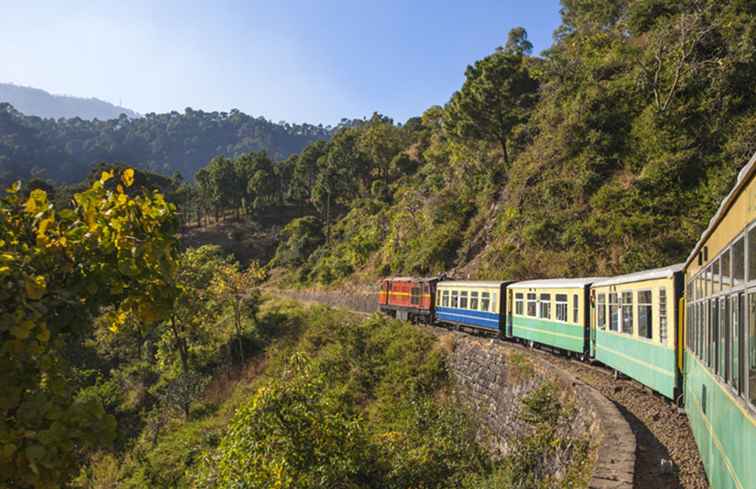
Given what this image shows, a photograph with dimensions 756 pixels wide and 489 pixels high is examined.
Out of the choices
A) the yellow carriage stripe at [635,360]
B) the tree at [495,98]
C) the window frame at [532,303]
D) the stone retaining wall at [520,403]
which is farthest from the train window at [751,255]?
the tree at [495,98]

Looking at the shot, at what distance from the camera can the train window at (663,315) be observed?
981 cm

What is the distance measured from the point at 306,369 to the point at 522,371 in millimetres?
5744

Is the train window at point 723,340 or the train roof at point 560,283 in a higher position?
the train roof at point 560,283

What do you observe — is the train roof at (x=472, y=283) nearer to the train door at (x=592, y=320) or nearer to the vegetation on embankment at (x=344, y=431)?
the vegetation on embankment at (x=344, y=431)

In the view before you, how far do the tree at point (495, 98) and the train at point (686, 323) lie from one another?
55.0ft

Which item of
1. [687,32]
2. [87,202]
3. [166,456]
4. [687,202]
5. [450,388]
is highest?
[687,32]

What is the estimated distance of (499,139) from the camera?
126 ft

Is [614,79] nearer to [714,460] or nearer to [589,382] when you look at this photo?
[589,382]

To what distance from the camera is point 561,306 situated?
53.8 feet

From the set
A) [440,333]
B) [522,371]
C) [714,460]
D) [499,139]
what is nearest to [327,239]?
[499,139]

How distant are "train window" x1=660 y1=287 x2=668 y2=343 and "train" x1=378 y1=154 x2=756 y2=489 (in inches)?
0.7

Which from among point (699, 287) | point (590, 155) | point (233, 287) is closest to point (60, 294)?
point (699, 287)

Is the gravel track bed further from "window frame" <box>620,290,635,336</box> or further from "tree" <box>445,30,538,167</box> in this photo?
"tree" <box>445,30,538,167</box>

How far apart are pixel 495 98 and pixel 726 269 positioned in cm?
3366
